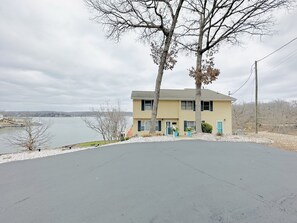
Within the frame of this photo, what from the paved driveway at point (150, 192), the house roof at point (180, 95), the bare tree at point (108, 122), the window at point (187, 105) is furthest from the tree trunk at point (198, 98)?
the bare tree at point (108, 122)

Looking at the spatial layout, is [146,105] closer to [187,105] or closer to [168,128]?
[168,128]

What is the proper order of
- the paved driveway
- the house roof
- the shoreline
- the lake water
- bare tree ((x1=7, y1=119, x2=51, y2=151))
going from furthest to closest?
the house roof → the lake water → bare tree ((x1=7, y1=119, x2=51, y2=151)) → the shoreline → the paved driveway

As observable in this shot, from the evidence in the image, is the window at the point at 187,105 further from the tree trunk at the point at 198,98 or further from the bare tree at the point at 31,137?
the bare tree at the point at 31,137

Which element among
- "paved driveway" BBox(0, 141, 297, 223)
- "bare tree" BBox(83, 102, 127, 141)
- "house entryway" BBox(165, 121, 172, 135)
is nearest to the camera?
"paved driveway" BBox(0, 141, 297, 223)

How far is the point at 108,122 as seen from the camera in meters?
21.1

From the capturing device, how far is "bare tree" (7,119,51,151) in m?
13.1

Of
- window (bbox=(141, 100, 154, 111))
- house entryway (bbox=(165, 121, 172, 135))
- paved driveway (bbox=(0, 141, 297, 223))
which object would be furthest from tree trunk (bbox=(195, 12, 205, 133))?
paved driveway (bbox=(0, 141, 297, 223))

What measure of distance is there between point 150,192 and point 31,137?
13.9 meters

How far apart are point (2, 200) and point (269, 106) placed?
40.9 metres

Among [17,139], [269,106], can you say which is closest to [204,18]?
[17,139]

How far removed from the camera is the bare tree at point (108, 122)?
2091 centimetres

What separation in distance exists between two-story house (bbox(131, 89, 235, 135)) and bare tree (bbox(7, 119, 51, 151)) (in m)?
8.71

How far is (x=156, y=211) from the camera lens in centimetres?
240

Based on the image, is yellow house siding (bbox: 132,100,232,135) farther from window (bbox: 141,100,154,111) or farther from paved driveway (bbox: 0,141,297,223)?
paved driveway (bbox: 0,141,297,223)
